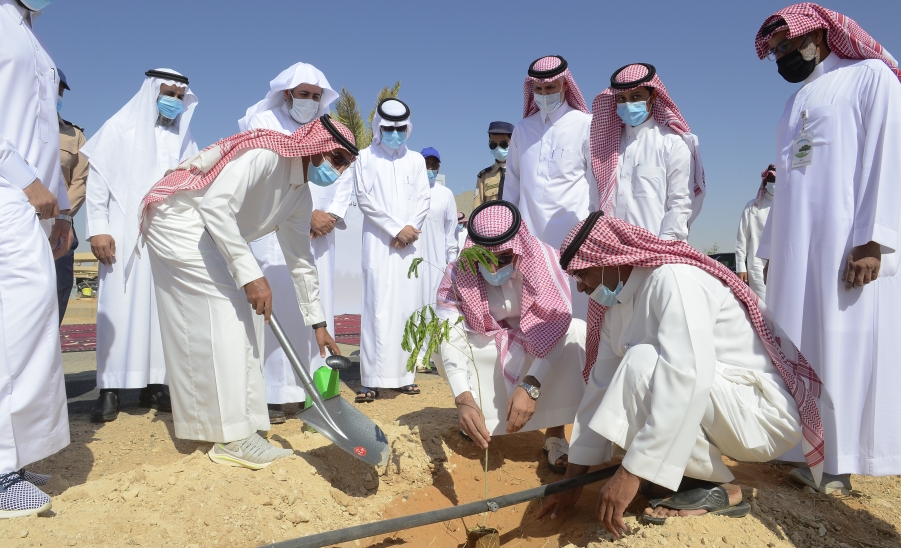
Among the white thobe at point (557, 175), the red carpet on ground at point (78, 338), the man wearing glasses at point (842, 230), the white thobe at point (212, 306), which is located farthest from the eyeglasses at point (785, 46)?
the red carpet on ground at point (78, 338)

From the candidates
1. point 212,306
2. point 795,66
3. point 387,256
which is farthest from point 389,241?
point 795,66

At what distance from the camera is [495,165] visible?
29.0 feet

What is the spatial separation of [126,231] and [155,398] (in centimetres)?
128

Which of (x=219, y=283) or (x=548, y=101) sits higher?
(x=548, y=101)

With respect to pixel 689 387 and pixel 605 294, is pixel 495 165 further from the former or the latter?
pixel 689 387

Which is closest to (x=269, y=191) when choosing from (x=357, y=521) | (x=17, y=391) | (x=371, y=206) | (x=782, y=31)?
(x=17, y=391)

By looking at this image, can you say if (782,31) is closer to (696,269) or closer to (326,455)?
(696,269)

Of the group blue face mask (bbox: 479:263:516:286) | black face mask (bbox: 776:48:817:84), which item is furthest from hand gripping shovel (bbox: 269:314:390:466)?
black face mask (bbox: 776:48:817:84)

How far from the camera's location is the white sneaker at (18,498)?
2.57 meters

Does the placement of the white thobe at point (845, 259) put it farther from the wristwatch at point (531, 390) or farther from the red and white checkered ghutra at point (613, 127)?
the wristwatch at point (531, 390)

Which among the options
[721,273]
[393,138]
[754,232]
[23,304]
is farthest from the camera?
[754,232]

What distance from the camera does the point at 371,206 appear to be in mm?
5918

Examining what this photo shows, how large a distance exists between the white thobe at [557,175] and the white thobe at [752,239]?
4.38 m

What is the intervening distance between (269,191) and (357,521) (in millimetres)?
1756
